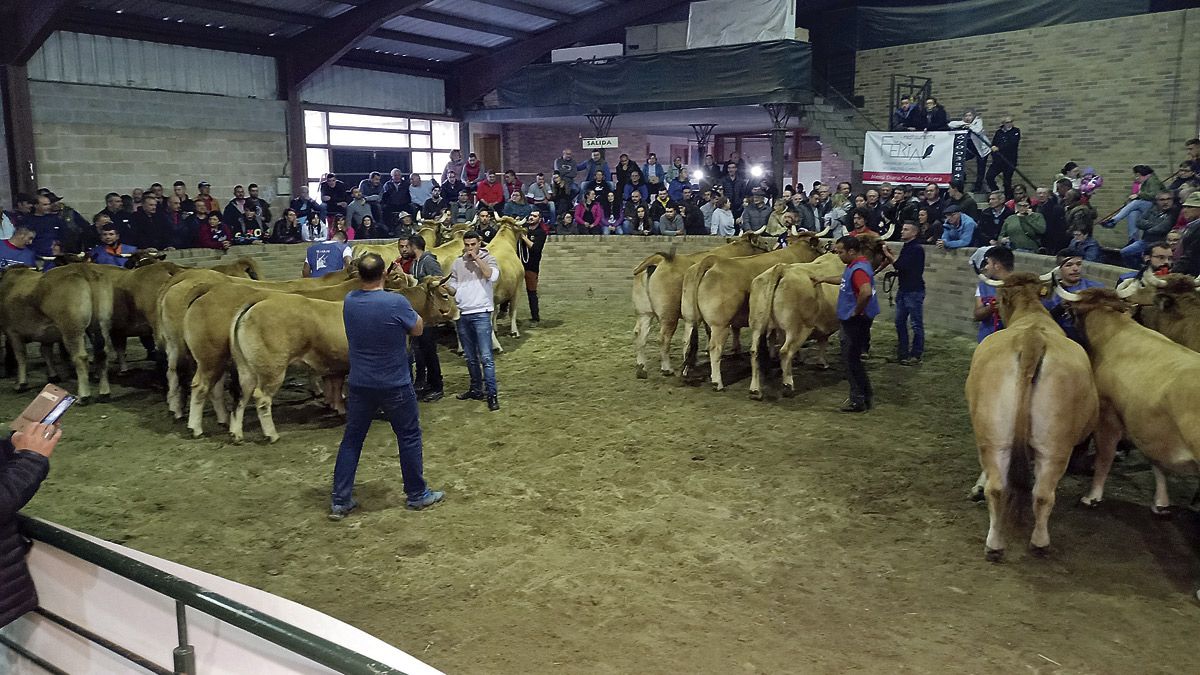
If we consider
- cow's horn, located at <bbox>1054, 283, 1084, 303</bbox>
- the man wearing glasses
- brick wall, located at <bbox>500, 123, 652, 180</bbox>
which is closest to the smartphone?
cow's horn, located at <bbox>1054, 283, 1084, 303</bbox>

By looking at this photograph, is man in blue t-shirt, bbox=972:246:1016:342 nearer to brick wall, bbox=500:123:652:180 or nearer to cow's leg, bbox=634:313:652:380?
cow's leg, bbox=634:313:652:380

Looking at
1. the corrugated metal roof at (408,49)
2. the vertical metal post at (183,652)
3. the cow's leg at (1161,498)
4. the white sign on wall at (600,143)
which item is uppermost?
the corrugated metal roof at (408,49)

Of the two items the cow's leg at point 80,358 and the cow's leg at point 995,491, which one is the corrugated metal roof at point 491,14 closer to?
the cow's leg at point 80,358

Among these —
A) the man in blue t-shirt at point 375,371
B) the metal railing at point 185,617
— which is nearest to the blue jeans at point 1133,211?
the man in blue t-shirt at point 375,371

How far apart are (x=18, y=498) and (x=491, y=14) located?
20.7 m

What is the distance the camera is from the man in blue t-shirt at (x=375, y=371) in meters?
6.02

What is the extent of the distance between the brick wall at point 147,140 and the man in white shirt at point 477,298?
38.4ft

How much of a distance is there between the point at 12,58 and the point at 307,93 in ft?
22.9

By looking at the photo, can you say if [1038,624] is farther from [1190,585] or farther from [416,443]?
[416,443]

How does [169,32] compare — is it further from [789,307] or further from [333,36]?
[789,307]

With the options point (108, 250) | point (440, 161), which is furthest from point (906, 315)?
point (440, 161)

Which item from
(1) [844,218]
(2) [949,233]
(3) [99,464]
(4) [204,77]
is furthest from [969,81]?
(3) [99,464]

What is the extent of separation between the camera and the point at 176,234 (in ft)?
48.0

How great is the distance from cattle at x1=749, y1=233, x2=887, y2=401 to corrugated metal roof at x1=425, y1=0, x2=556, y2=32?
44.2 ft
